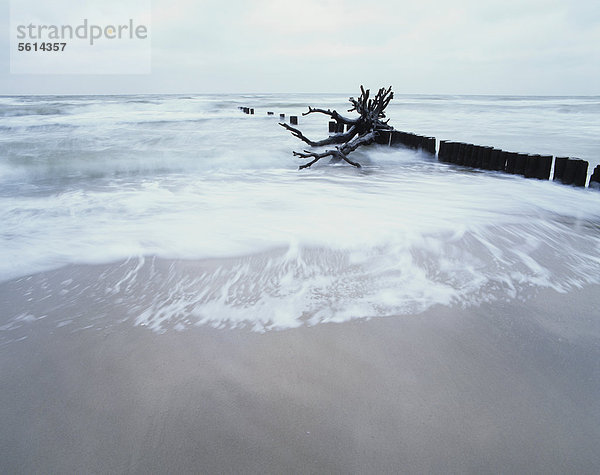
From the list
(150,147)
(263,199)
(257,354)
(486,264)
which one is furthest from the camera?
(150,147)

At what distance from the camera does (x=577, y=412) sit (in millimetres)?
1495

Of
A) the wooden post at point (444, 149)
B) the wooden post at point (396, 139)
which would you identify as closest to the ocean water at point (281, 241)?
the wooden post at point (444, 149)

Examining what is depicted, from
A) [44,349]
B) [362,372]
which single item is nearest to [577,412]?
[362,372]

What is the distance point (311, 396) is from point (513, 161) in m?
6.19

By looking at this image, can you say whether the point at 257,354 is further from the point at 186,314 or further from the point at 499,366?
the point at 499,366

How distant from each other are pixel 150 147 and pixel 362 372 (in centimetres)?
919

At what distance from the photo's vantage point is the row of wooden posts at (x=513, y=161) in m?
5.55

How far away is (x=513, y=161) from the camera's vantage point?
6.42 meters

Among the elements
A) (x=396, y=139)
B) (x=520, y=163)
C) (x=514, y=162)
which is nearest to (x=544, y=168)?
(x=520, y=163)

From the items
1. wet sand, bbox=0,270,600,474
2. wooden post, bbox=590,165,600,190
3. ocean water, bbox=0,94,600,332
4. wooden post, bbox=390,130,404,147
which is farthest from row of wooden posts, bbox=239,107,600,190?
wet sand, bbox=0,270,600,474

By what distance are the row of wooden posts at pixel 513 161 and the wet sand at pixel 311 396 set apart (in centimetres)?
428

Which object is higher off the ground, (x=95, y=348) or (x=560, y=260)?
(x=560, y=260)

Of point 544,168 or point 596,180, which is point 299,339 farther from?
point 544,168

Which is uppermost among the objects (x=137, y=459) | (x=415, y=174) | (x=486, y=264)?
(x=415, y=174)
